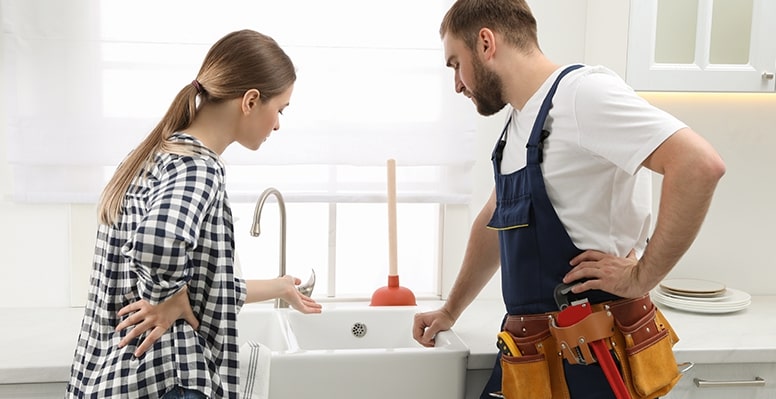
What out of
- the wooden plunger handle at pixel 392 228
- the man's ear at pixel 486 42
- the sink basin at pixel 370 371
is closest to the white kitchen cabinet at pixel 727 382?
the sink basin at pixel 370 371

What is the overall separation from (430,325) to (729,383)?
0.73 meters

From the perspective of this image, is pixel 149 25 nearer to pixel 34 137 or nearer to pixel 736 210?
pixel 34 137

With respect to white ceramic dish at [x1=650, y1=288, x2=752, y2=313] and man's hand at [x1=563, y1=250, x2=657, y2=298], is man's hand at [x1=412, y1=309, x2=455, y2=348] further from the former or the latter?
white ceramic dish at [x1=650, y1=288, x2=752, y2=313]

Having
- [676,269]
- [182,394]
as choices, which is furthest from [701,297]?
[182,394]

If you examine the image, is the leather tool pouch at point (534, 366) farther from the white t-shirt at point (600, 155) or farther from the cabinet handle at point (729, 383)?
the cabinet handle at point (729, 383)

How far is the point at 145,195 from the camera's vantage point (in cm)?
146

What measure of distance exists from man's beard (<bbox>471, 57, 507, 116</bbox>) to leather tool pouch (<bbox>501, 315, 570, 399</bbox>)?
1.49ft

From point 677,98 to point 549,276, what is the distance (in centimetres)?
116

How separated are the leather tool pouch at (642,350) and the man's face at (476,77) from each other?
0.49 meters

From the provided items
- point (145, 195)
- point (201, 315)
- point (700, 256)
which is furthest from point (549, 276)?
point (700, 256)

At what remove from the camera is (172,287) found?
1403mm

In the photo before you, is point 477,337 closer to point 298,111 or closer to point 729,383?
point 729,383

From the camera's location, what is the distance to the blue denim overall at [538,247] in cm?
165

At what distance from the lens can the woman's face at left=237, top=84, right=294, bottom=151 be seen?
5.33ft
